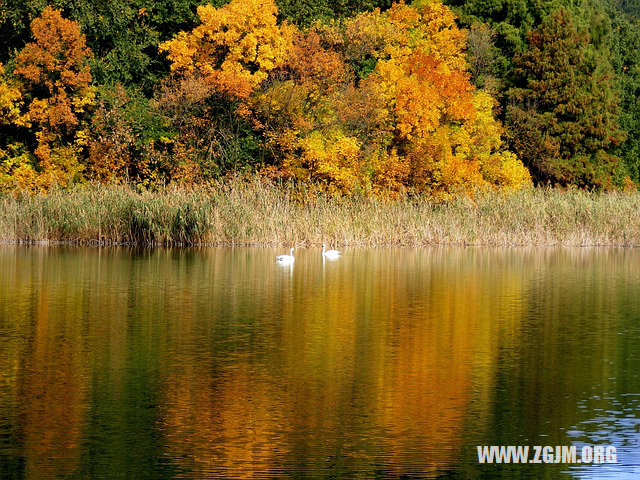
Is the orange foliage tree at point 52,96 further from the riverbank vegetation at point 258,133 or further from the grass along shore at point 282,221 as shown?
the grass along shore at point 282,221

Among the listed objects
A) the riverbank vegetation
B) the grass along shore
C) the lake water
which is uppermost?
the riverbank vegetation

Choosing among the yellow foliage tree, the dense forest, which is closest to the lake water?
the dense forest

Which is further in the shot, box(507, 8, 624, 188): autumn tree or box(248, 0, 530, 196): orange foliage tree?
box(507, 8, 624, 188): autumn tree

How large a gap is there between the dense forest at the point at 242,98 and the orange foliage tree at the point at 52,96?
A: 2.5 inches

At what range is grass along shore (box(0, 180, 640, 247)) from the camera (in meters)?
30.0

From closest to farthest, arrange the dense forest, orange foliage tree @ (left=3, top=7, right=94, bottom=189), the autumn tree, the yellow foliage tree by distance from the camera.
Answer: orange foliage tree @ (left=3, top=7, right=94, bottom=189), the dense forest, the yellow foliage tree, the autumn tree

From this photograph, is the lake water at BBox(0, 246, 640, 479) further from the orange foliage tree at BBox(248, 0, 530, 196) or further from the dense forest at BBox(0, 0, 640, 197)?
the dense forest at BBox(0, 0, 640, 197)

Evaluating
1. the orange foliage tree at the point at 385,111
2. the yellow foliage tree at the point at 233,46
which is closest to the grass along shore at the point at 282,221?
the orange foliage tree at the point at 385,111

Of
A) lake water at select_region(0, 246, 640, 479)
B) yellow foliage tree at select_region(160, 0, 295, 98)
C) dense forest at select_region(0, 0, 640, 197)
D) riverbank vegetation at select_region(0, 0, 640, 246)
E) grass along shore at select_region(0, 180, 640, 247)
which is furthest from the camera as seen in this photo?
yellow foliage tree at select_region(160, 0, 295, 98)

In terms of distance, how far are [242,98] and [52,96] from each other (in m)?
6.29

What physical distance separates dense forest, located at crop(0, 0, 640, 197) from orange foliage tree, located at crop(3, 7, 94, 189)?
0.06 meters

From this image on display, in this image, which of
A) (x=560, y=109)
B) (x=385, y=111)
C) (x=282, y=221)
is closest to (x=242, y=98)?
(x=385, y=111)

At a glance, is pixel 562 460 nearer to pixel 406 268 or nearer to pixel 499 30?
pixel 406 268

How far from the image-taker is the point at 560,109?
48.2 m
